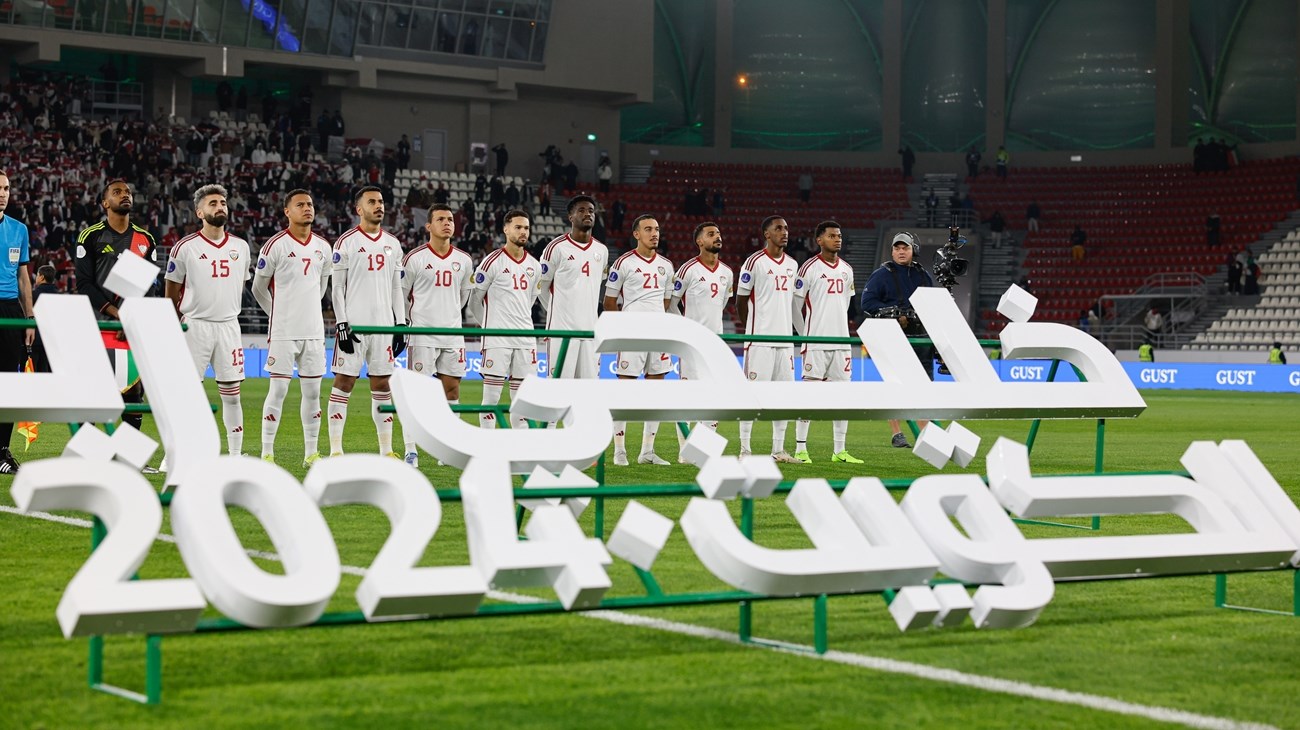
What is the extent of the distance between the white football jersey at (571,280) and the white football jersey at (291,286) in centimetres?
235

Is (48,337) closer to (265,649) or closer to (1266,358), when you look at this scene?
(265,649)

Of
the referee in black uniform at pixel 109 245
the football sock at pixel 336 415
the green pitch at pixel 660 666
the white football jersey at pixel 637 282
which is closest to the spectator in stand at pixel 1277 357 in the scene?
the white football jersey at pixel 637 282

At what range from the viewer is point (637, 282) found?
14.1 m

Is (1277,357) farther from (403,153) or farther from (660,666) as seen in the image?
(660,666)

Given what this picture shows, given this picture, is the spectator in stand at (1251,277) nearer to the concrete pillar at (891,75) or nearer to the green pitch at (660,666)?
the concrete pillar at (891,75)

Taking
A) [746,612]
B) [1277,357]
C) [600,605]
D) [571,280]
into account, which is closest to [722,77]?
[1277,357]

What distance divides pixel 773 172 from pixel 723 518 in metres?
44.1

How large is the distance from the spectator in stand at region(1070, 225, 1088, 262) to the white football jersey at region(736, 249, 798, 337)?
30070 millimetres

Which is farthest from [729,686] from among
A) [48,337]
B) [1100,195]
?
[1100,195]

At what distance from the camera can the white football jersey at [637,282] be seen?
14078 millimetres

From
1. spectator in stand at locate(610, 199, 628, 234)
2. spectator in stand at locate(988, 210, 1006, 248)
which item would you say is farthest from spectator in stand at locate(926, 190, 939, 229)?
spectator in stand at locate(610, 199, 628, 234)

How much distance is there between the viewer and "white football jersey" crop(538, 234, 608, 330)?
13938mm

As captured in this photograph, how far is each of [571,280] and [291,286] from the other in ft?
8.88

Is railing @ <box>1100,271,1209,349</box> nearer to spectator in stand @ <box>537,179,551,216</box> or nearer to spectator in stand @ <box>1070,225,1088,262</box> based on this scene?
spectator in stand @ <box>1070,225,1088,262</box>
